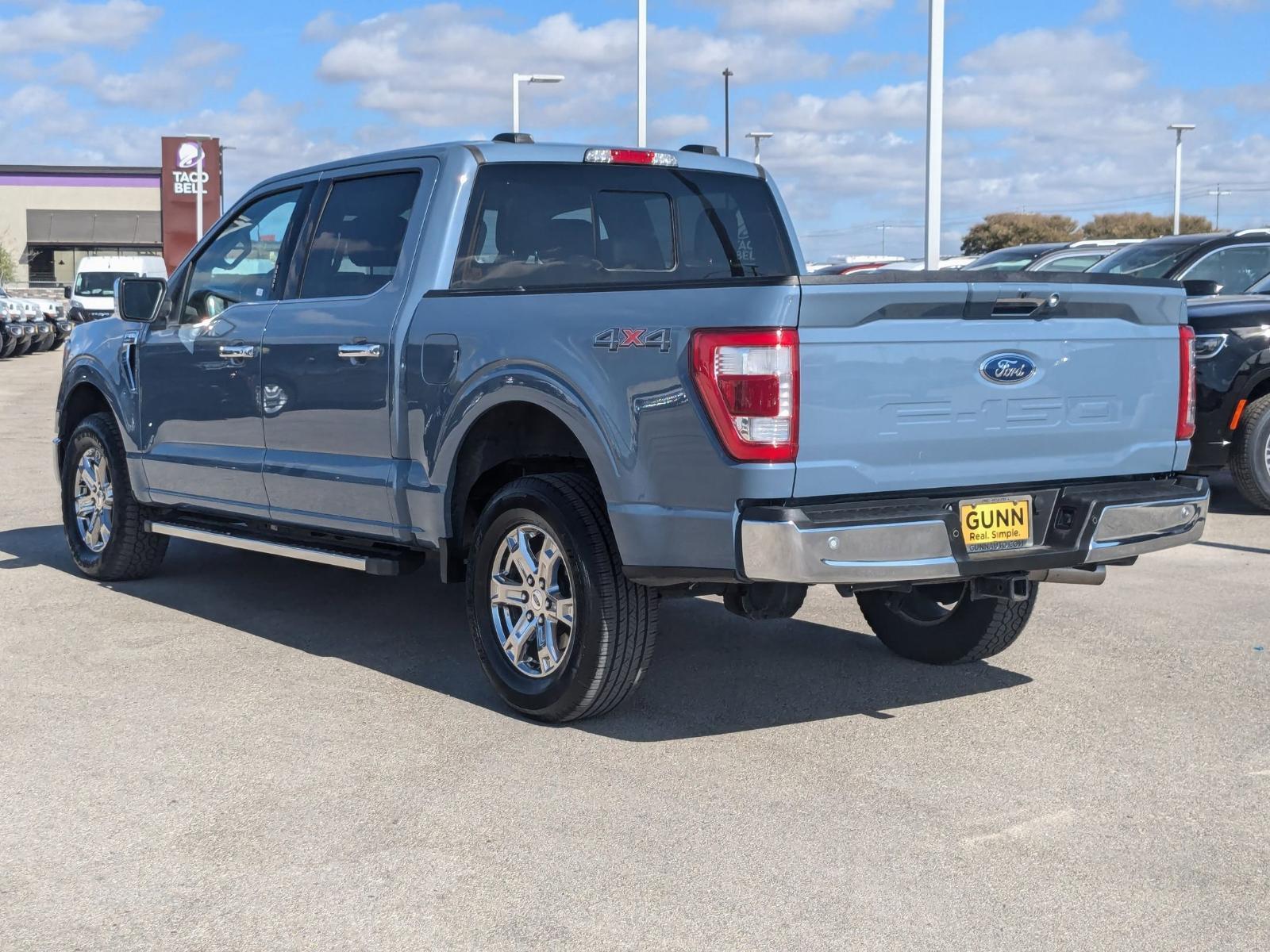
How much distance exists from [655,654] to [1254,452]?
5.30m

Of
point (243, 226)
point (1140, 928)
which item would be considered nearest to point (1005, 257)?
point (243, 226)

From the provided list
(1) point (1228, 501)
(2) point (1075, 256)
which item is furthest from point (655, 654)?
(2) point (1075, 256)

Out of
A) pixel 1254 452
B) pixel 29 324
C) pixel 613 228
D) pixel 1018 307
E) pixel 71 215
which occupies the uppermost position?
pixel 71 215

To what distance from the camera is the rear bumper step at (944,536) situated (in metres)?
4.54

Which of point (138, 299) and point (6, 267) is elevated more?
point (6, 267)

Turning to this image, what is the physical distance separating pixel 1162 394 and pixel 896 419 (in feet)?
3.82

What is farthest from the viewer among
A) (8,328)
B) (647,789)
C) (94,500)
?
(8,328)

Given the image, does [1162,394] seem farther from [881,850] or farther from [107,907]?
[107,907]

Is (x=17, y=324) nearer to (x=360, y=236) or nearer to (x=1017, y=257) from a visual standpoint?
(x=1017, y=257)

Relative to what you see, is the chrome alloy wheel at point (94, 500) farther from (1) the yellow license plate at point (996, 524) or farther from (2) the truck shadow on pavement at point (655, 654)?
(1) the yellow license plate at point (996, 524)

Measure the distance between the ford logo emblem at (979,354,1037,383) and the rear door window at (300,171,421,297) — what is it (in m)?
2.44

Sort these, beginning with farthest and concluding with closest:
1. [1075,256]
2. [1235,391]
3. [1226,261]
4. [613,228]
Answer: [1075,256]
[1226,261]
[1235,391]
[613,228]

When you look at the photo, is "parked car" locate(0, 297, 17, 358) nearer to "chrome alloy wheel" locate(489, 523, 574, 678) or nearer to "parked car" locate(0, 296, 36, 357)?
"parked car" locate(0, 296, 36, 357)

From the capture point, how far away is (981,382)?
485 centimetres
